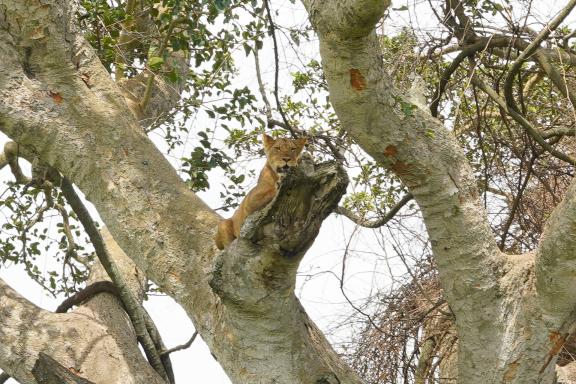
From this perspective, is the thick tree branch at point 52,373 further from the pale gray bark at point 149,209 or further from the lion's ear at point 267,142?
the lion's ear at point 267,142

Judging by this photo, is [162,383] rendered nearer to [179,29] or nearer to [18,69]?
[18,69]

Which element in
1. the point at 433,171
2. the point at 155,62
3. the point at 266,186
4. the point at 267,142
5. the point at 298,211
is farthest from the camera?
the point at 155,62

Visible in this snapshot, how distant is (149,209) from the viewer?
408 centimetres

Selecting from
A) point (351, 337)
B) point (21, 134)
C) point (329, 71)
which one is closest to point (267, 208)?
point (329, 71)

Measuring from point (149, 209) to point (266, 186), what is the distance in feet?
2.06

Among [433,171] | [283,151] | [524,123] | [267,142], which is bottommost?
[433,171]

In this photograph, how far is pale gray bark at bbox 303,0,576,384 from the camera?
12.0 feet

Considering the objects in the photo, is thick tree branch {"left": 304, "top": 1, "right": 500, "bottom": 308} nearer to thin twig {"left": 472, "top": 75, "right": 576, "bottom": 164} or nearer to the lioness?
the lioness

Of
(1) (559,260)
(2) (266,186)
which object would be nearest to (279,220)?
(2) (266,186)

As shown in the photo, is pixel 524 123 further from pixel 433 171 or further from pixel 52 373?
pixel 52 373

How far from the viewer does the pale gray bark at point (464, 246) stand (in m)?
3.66

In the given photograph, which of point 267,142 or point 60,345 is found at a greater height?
point 267,142

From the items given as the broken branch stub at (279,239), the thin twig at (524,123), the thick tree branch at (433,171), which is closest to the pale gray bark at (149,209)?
the broken branch stub at (279,239)

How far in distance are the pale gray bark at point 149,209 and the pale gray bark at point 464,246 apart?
0.69 m
